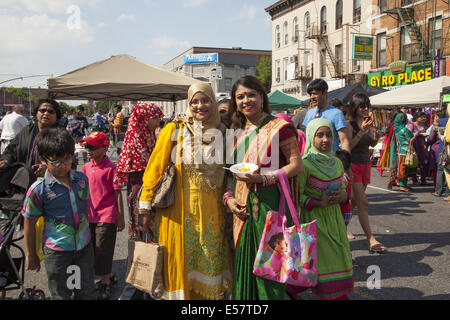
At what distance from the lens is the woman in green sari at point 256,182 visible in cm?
258

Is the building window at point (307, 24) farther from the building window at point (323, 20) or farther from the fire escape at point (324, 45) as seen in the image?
the building window at point (323, 20)

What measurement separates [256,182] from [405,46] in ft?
75.0

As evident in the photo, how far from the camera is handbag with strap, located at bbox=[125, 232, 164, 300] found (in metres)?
2.80

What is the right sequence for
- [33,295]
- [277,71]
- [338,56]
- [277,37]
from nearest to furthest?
[33,295] < [338,56] < [277,37] < [277,71]

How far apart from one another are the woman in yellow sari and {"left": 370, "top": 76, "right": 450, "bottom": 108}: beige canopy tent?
10.4 metres

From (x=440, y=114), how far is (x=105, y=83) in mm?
8612

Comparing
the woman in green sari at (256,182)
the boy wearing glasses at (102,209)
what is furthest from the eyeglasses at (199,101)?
the boy wearing glasses at (102,209)

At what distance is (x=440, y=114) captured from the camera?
9766 mm

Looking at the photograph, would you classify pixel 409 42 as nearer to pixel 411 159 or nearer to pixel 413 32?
pixel 413 32

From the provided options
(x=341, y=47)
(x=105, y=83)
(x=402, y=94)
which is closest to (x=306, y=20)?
(x=341, y=47)

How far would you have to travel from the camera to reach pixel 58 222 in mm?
2758

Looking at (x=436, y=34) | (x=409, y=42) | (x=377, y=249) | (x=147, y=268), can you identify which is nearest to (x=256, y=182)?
(x=147, y=268)

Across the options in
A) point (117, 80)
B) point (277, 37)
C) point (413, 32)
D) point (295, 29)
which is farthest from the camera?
point (277, 37)
